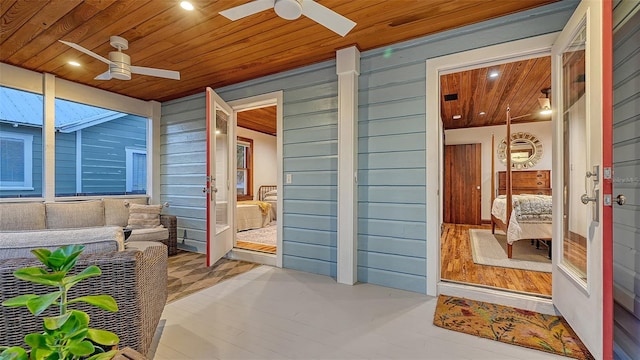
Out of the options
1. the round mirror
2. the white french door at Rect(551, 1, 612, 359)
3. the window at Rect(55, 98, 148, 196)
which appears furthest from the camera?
the round mirror

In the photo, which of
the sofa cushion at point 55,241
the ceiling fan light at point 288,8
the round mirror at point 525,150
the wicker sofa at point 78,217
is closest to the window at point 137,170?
the wicker sofa at point 78,217

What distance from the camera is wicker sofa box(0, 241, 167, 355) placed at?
3.88ft

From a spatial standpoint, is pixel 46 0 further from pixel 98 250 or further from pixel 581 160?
pixel 581 160

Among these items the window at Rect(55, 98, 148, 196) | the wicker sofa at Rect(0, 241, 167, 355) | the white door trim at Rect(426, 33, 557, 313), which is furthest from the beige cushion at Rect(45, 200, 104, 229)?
the white door trim at Rect(426, 33, 557, 313)

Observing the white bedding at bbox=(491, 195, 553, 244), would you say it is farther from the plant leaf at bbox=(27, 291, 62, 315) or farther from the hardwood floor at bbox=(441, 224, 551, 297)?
the plant leaf at bbox=(27, 291, 62, 315)

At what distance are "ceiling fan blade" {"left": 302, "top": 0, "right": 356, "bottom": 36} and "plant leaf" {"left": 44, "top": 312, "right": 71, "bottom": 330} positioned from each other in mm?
1858

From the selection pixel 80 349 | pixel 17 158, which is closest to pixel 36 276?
pixel 80 349

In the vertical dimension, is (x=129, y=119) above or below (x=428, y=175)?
above

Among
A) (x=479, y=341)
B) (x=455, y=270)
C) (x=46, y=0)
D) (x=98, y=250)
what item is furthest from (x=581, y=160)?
(x=46, y=0)

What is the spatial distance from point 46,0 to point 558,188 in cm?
409

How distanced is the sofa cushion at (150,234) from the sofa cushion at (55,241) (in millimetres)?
2322

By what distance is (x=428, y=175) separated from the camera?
2645 mm

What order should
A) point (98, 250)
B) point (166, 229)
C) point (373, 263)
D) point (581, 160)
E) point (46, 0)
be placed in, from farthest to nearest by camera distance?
1. point (166, 229)
2. point (373, 263)
3. point (46, 0)
4. point (581, 160)
5. point (98, 250)

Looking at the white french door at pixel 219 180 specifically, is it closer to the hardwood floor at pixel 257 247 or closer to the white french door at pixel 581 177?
the hardwood floor at pixel 257 247
